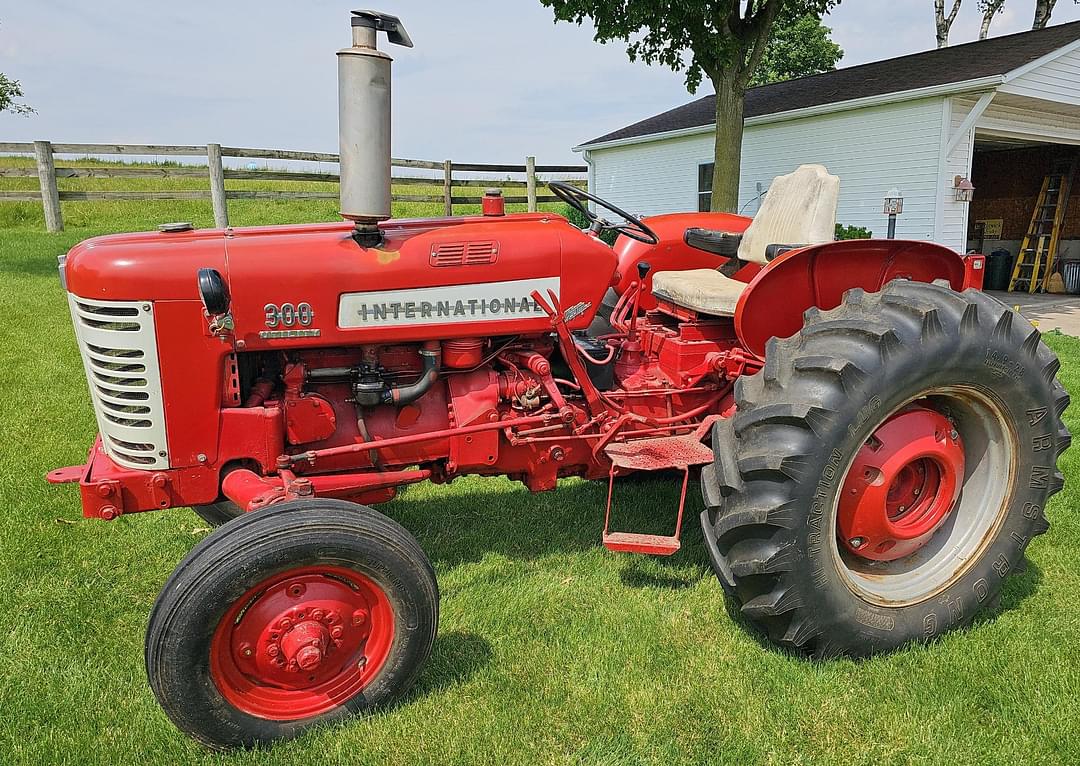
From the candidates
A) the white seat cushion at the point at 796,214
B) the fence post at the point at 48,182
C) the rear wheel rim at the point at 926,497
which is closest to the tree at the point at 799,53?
the fence post at the point at 48,182

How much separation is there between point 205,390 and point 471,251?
96 centimetres

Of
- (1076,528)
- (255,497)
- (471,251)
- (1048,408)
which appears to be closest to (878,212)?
(1076,528)

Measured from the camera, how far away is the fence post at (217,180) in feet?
39.7

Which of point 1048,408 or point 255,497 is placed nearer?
point 255,497

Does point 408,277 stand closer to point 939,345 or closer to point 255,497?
point 255,497

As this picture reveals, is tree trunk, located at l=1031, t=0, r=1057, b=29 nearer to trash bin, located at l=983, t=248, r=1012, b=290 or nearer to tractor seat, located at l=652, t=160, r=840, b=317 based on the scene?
trash bin, located at l=983, t=248, r=1012, b=290

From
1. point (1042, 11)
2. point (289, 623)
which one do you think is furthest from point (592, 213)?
point (1042, 11)

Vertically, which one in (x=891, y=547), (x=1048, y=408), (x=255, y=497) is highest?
(x=1048, y=408)

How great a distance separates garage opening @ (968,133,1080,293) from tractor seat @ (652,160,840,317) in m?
9.73

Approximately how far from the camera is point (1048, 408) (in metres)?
2.58

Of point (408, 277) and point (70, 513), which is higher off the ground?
point (408, 277)

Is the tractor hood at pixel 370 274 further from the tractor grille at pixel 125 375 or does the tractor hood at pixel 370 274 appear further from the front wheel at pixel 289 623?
the front wheel at pixel 289 623

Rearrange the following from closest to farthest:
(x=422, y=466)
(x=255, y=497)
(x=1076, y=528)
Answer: (x=255, y=497)
(x=422, y=466)
(x=1076, y=528)

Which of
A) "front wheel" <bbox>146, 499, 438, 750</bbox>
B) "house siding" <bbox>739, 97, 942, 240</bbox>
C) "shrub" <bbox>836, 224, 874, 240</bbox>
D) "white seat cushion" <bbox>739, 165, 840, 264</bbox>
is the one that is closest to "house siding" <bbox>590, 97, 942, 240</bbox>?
"house siding" <bbox>739, 97, 942, 240</bbox>
